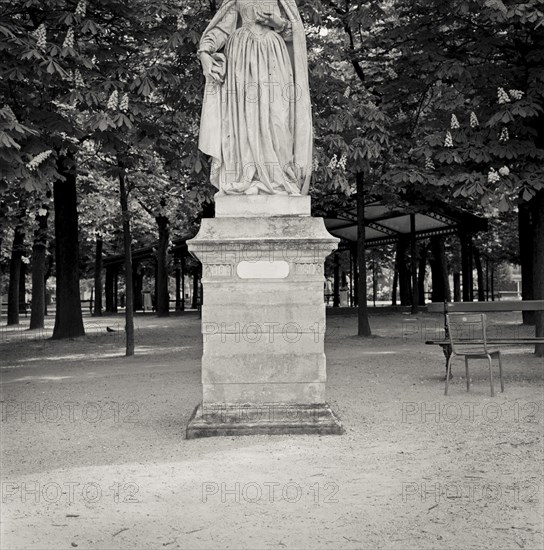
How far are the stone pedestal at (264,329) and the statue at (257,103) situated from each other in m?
0.75

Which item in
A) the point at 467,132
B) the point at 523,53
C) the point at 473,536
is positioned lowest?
the point at 473,536

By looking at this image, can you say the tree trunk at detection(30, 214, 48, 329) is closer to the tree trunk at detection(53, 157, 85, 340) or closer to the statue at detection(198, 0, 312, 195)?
the tree trunk at detection(53, 157, 85, 340)

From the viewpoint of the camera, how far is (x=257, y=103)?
7363mm

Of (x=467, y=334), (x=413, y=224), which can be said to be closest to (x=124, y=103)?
(x=467, y=334)

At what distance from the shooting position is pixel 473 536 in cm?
414

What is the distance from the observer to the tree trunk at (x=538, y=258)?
495 inches

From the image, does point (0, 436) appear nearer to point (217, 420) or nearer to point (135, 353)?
point (217, 420)

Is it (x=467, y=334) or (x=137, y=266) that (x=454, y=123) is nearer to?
(x=467, y=334)

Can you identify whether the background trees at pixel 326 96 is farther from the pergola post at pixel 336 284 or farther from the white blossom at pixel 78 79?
the pergola post at pixel 336 284

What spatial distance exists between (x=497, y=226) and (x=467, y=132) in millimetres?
24467

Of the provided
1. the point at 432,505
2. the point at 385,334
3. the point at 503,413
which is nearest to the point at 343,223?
the point at 385,334

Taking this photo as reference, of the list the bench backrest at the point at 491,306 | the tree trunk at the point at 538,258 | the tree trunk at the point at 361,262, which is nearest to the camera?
the bench backrest at the point at 491,306

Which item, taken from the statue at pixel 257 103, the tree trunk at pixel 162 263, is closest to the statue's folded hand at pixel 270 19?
the statue at pixel 257 103

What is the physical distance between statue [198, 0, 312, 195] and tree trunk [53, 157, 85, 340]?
37.6ft
